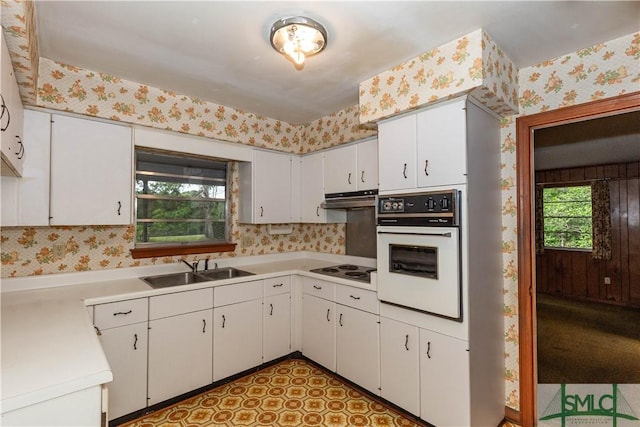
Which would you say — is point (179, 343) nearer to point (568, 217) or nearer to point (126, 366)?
point (126, 366)

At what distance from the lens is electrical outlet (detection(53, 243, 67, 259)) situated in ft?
8.02

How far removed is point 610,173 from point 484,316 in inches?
210

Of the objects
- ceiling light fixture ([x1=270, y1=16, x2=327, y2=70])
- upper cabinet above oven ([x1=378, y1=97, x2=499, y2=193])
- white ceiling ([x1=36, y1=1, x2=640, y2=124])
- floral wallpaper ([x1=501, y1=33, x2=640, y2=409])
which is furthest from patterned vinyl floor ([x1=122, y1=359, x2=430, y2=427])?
white ceiling ([x1=36, y1=1, x2=640, y2=124])

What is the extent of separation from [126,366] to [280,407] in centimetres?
117

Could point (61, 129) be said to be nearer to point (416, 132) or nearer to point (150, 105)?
point (150, 105)

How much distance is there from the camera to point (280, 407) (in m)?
2.46

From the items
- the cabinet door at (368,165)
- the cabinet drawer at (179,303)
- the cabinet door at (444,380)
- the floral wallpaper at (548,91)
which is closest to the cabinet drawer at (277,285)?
the cabinet drawer at (179,303)

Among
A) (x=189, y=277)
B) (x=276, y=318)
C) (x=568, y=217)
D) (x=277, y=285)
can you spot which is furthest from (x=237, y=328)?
(x=568, y=217)

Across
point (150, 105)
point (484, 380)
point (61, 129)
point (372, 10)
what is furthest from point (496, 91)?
point (61, 129)

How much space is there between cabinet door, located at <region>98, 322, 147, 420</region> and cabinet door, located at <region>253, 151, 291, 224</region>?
1505mm

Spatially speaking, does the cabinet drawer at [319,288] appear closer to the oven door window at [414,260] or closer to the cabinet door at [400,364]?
the cabinet door at [400,364]

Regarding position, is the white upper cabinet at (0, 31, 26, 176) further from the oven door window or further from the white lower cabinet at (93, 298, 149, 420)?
the oven door window

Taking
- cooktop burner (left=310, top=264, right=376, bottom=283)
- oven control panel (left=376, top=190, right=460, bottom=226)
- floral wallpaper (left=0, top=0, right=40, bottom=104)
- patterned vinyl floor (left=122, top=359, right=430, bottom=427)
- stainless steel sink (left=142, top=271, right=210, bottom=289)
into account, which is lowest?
patterned vinyl floor (left=122, top=359, right=430, bottom=427)

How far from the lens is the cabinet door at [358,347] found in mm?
2512
